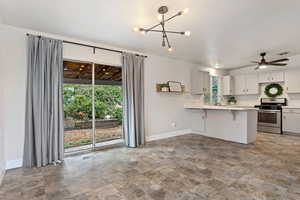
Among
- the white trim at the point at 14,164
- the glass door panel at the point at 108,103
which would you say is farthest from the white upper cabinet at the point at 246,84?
the white trim at the point at 14,164

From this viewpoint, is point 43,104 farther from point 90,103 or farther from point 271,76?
point 271,76

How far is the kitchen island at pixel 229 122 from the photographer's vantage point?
441 cm

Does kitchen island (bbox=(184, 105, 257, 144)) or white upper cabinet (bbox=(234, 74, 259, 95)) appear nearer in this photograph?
kitchen island (bbox=(184, 105, 257, 144))

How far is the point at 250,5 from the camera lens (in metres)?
2.45

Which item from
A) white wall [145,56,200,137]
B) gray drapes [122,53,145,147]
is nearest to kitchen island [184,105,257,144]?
white wall [145,56,200,137]

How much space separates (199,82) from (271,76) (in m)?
2.69

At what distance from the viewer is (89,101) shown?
3973 mm

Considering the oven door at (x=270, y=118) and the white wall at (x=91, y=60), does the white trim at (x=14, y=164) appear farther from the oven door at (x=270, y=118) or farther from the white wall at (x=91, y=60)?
the oven door at (x=270, y=118)

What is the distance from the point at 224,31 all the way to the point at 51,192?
412cm

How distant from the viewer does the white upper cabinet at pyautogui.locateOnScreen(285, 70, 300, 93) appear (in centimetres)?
542

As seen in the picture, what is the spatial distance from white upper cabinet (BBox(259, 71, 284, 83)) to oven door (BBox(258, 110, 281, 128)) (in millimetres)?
1172

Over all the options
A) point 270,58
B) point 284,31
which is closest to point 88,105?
point 284,31

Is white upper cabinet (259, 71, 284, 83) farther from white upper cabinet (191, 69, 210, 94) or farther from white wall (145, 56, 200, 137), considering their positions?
white wall (145, 56, 200, 137)

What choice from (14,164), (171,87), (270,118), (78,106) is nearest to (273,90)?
(270,118)
